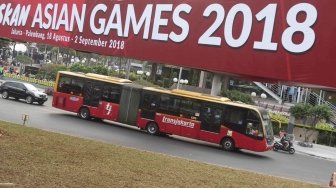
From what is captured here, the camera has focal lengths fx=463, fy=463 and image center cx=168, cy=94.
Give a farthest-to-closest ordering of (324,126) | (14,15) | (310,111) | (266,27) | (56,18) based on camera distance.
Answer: (324,126) → (310,111) → (14,15) → (56,18) → (266,27)

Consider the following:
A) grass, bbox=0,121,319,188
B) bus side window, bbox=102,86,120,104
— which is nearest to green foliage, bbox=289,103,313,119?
bus side window, bbox=102,86,120,104

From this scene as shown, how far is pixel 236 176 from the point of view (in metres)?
11.5

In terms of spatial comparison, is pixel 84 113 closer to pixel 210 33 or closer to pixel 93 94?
pixel 93 94

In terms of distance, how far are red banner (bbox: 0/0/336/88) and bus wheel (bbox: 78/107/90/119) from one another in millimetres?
19824

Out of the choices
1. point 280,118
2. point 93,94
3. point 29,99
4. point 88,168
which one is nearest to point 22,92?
point 29,99

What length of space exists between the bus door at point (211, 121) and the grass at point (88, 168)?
38.8 ft

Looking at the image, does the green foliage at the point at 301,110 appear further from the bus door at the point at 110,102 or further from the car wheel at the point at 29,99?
the car wheel at the point at 29,99

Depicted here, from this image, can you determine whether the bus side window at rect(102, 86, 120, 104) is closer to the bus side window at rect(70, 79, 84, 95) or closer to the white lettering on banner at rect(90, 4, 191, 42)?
the bus side window at rect(70, 79, 84, 95)

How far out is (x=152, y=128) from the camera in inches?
1016

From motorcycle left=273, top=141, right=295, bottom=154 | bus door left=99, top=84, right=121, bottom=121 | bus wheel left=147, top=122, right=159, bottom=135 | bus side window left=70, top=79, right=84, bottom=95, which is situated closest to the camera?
bus wheel left=147, top=122, right=159, bottom=135

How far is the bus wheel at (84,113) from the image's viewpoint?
27.9 meters

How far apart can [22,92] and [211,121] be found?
50.5ft

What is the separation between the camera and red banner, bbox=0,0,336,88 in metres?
5.45

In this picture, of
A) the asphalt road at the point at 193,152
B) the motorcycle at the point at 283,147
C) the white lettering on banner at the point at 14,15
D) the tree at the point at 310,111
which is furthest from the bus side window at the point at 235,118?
the white lettering on banner at the point at 14,15
